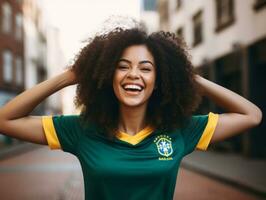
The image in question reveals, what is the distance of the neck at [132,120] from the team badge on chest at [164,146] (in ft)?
0.47

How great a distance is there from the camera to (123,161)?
87.7 inches

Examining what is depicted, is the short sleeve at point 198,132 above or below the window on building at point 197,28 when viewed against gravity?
below

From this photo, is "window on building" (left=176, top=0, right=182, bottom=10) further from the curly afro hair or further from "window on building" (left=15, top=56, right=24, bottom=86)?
the curly afro hair

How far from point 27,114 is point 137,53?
651mm

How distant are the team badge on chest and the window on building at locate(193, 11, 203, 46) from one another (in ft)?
66.8

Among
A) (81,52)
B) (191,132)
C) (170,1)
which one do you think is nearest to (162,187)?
(191,132)

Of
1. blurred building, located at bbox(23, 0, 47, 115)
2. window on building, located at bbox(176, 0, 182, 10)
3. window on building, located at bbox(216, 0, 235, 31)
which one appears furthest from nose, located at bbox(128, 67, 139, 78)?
blurred building, located at bbox(23, 0, 47, 115)

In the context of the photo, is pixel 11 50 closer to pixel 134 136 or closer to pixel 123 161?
pixel 134 136

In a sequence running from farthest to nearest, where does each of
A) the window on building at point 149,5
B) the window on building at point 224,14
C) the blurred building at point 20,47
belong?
the window on building at point 149,5
the blurred building at point 20,47
the window on building at point 224,14

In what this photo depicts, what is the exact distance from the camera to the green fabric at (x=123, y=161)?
2.19 meters

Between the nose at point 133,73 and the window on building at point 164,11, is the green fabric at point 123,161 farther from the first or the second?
the window on building at point 164,11

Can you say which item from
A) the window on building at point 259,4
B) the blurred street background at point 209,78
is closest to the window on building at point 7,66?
the blurred street background at point 209,78

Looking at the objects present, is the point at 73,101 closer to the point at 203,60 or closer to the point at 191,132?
the point at 191,132

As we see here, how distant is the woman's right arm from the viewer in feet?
7.93
